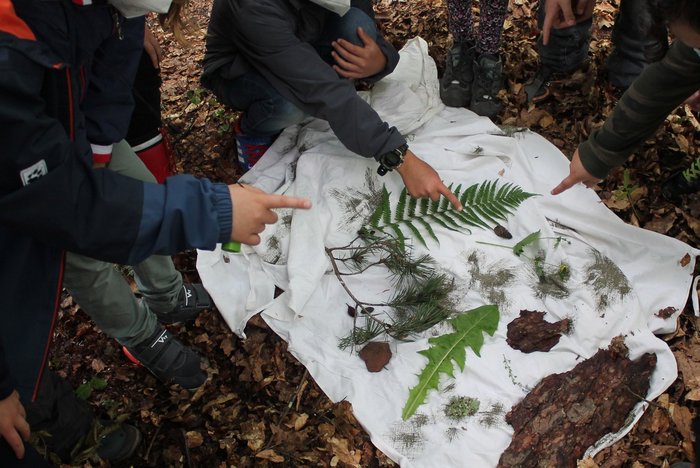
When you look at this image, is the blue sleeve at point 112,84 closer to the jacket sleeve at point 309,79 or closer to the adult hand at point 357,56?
the jacket sleeve at point 309,79

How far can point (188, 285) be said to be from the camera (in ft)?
9.52

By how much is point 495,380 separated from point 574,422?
37 centimetres

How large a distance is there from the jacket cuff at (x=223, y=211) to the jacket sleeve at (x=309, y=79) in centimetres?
131

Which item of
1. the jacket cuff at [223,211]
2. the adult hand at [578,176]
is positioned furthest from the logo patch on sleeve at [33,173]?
the adult hand at [578,176]

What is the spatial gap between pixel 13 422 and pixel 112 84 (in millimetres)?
1306

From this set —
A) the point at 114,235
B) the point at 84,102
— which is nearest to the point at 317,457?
the point at 114,235

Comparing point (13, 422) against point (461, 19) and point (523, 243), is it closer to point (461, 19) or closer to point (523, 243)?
point (523, 243)

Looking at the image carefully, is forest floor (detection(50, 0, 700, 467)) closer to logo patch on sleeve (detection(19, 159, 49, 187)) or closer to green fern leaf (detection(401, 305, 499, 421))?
green fern leaf (detection(401, 305, 499, 421))

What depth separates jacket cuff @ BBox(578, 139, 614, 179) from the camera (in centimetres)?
252

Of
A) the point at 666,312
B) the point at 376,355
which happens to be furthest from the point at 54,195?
the point at 666,312

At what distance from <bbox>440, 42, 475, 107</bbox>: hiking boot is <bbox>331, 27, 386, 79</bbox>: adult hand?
534mm

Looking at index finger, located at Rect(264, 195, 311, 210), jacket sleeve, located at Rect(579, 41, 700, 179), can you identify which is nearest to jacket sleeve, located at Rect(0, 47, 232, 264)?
index finger, located at Rect(264, 195, 311, 210)

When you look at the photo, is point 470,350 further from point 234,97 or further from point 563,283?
point 234,97

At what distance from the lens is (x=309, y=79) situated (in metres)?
2.83
